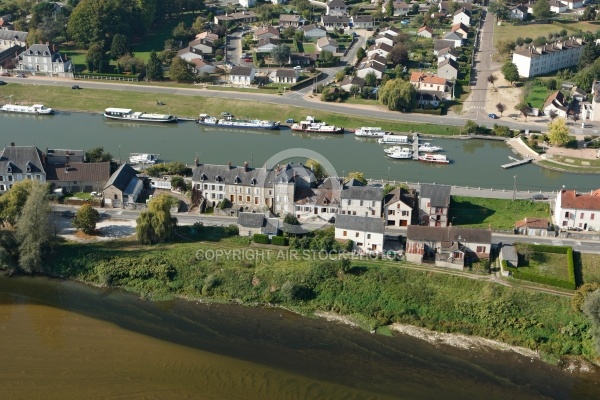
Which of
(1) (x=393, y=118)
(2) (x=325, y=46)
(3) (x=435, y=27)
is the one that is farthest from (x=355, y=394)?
(3) (x=435, y=27)

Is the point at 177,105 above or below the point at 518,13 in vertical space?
below

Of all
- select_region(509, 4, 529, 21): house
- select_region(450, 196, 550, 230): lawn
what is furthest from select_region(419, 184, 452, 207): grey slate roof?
select_region(509, 4, 529, 21): house

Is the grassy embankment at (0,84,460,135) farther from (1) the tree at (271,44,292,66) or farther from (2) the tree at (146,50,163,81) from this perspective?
(1) the tree at (271,44,292,66)

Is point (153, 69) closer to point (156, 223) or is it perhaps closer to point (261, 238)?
point (156, 223)

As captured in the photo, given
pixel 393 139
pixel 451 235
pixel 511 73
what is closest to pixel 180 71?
pixel 393 139

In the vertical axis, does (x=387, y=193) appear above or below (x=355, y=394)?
above

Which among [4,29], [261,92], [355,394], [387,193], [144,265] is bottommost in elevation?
[355,394]

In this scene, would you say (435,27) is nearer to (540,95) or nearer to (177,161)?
(540,95)
